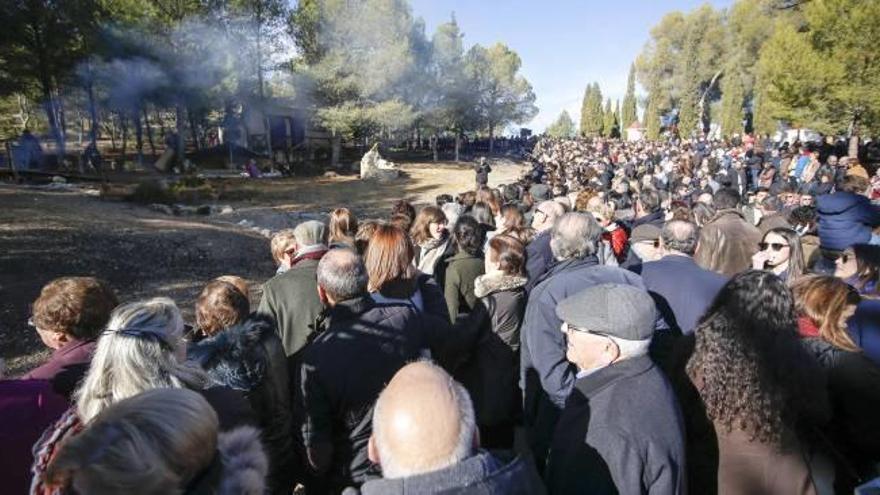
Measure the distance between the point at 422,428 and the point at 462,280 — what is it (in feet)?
8.27

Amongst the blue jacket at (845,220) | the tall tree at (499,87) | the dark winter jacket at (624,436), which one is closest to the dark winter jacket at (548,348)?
the dark winter jacket at (624,436)

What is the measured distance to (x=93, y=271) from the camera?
8367 millimetres

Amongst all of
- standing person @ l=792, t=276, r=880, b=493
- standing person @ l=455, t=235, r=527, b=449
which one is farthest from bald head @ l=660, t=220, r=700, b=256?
standing person @ l=792, t=276, r=880, b=493

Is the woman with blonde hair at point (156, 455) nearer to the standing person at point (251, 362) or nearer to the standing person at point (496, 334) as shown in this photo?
the standing person at point (251, 362)

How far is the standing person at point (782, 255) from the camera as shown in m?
3.52

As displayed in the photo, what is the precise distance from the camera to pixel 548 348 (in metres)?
2.68

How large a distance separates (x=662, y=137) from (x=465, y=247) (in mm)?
49213

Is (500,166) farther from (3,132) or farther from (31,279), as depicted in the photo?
(31,279)

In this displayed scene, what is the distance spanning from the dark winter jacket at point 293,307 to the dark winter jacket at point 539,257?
1631 millimetres

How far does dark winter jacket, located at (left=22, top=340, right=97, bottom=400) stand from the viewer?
2.10m

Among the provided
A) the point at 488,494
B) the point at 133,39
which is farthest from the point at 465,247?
the point at 133,39

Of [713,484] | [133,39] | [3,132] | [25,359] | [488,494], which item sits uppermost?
[133,39]

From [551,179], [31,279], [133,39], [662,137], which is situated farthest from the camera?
[662,137]

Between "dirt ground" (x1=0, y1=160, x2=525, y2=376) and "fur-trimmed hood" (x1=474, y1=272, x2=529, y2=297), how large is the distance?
4.90m
